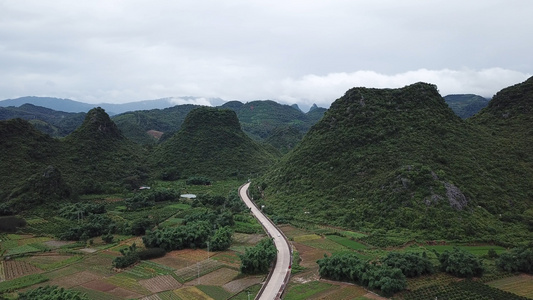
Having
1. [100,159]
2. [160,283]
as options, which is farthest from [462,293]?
[100,159]

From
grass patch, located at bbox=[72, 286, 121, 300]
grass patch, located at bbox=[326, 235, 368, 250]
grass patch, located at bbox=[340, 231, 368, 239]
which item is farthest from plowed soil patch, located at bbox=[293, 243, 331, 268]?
grass patch, located at bbox=[72, 286, 121, 300]

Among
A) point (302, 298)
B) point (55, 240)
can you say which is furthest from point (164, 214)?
point (302, 298)

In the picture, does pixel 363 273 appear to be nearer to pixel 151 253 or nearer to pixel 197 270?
pixel 197 270

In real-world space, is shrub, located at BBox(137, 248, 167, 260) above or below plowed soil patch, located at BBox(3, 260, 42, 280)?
above

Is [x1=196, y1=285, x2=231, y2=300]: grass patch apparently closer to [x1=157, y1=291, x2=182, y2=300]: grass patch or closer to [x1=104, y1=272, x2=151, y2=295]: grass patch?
[x1=157, y1=291, x2=182, y2=300]: grass patch

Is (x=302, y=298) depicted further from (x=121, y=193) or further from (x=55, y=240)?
(x=121, y=193)
